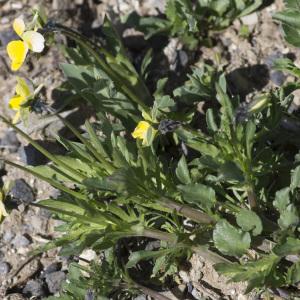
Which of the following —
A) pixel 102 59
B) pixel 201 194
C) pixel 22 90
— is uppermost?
pixel 22 90

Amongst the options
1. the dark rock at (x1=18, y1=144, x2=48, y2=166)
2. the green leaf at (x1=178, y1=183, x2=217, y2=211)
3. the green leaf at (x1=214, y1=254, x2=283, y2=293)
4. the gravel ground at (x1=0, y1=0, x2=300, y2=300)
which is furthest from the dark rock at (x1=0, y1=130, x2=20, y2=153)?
the green leaf at (x1=214, y1=254, x2=283, y2=293)

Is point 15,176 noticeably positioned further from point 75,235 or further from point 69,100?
point 75,235

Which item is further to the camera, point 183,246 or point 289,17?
point 289,17

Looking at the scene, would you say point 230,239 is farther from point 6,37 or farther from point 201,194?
point 6,37

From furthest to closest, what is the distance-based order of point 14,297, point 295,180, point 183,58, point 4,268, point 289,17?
point 183,58
point 4,268
point 14,297
point 289,17
point 295,180

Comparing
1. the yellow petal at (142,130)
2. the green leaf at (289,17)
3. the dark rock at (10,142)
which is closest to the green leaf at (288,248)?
the yellow petal at (142,130)

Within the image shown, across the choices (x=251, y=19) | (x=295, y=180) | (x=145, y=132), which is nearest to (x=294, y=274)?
(x=295, y=180)
